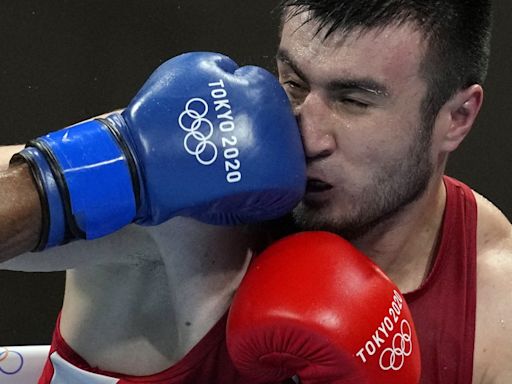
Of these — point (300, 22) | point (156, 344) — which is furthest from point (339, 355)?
point (300, 22)

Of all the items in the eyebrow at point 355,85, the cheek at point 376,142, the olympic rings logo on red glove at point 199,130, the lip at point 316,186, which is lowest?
the lip at point 316,186

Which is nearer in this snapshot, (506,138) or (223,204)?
(223,204)

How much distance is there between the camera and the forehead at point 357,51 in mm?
1198

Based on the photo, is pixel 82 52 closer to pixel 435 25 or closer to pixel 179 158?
pixel 435 25

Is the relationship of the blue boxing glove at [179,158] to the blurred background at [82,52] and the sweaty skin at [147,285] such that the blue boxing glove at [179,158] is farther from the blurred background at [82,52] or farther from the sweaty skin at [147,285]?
the blurred background at [82,52]

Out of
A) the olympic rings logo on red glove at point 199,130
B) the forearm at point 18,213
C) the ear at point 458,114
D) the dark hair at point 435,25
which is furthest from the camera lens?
the ear at point 458,114

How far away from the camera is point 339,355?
3.56ft

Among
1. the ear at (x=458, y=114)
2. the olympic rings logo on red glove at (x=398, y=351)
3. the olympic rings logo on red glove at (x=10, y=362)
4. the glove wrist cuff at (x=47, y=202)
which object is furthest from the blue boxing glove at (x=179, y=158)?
the olympic rings logo on red glove at (x=10, y=362)

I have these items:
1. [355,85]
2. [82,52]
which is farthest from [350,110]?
[82,52]

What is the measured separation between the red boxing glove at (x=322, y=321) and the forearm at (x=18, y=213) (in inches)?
12.1

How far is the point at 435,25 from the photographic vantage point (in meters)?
1.26

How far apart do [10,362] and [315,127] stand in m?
0.76

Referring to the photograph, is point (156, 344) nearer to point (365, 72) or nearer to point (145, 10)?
point (365, 72)

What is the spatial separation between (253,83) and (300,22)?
192 mm
